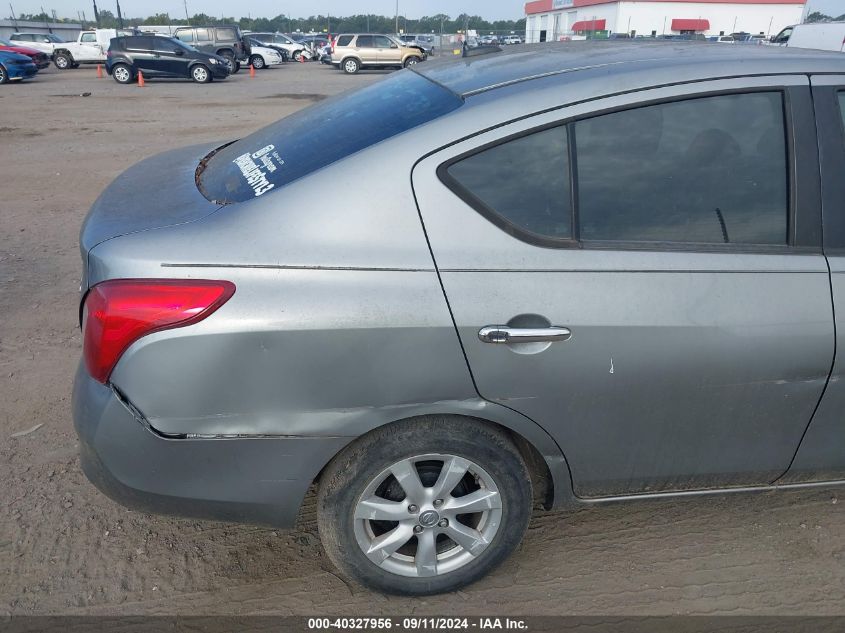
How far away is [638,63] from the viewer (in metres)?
2.32

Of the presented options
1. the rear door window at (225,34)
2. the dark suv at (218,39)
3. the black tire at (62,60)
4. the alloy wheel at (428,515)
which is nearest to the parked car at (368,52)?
the dark suv at (218,39)

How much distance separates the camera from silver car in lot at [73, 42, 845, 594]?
205 centimetres

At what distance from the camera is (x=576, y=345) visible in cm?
214

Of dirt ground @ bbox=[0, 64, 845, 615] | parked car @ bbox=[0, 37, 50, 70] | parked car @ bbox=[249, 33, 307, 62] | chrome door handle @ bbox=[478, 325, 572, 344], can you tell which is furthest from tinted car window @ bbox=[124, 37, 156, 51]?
chrome door handle @ bbox=[478, 325, 572, 344]

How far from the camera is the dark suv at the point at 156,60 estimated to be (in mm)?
24969

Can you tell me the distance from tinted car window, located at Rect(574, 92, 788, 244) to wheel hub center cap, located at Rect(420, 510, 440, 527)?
1.07m

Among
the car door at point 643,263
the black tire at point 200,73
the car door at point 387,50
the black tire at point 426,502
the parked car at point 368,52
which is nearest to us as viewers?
the car door at point 643,263

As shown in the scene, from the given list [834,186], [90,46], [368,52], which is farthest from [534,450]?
[90,46]

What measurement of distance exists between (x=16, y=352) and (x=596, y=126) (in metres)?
3.75

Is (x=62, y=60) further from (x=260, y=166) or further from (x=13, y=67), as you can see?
(x=260, y=166)

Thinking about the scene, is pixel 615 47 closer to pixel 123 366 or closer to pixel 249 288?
pixel 249 288

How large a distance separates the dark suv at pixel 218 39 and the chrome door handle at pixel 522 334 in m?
33.1

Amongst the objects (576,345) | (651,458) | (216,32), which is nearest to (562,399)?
(576,345)
